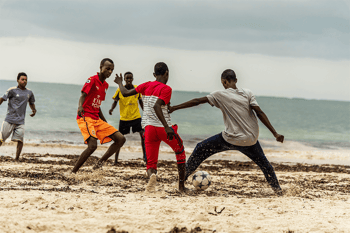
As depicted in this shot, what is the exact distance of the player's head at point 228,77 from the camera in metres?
4.98

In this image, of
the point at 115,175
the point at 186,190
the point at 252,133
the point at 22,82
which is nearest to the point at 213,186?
the point at 186,190

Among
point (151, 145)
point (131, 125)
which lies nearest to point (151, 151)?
point (151, 145)

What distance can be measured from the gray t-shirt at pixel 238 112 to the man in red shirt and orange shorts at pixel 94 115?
199 cm

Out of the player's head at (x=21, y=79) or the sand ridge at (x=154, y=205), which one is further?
the player's head at (x=21, y=79)

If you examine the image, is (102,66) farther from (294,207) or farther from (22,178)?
(294,207)

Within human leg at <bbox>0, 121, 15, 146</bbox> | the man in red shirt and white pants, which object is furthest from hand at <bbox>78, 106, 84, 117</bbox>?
human leg at <bbox>0, 121, 15, 146</bbox>

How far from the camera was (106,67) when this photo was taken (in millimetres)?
5891

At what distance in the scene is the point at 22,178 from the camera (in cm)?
571

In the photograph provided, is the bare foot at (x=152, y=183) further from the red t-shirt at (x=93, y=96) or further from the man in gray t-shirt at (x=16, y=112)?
the man in gray t-shirt at (x=16, y=112)

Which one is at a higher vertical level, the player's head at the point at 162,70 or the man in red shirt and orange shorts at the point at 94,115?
the player's head at the point at 162,70

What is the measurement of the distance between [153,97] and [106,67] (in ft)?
4.88

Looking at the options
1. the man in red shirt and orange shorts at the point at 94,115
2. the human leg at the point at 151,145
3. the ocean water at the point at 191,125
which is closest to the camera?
the human leg at the point at 151,145

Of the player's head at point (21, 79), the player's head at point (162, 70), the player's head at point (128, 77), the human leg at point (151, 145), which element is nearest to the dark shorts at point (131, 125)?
the player's head at point (128, 77)

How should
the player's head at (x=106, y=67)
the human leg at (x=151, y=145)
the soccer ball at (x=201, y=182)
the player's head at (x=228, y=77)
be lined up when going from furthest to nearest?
the player's head at (x=106, y=67) → the soccer ball at (x=201, y=182) → the player's head at (x=228, y=77) → the human leg at (x=151, y=145)
